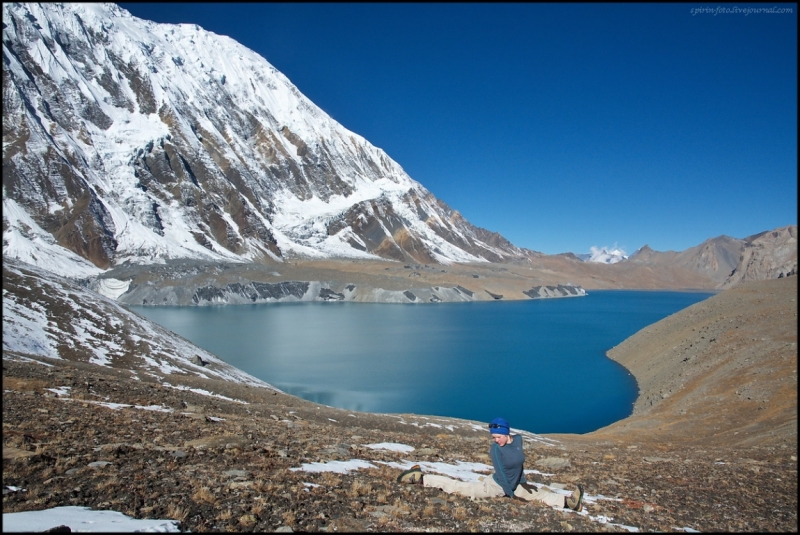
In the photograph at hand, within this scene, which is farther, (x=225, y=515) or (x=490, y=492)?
(x=490, y=492)

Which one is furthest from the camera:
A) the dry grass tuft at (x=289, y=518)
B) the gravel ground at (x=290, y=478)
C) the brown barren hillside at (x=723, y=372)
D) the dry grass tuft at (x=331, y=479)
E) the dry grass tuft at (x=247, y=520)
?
the brown barren hillside at (x=723, y=372)

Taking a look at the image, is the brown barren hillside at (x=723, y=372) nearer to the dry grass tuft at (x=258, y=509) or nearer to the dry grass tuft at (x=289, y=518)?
the dry grass tuft at (x=289, y=518)

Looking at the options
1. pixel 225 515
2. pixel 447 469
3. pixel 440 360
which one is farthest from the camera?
pixel 440 360

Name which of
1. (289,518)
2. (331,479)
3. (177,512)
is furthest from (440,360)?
(177,512)

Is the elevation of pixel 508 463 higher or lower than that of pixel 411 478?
higher

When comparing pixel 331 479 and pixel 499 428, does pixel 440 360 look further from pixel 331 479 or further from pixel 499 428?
pixel 499 428

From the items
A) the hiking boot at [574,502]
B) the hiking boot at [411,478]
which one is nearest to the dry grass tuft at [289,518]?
the hiking boot at [411,478]
